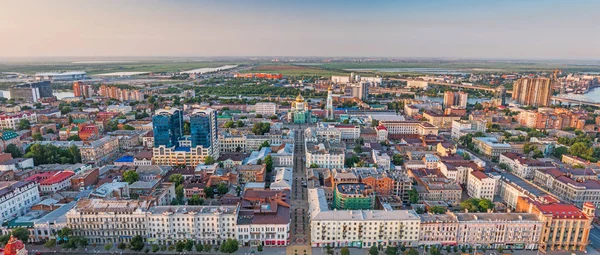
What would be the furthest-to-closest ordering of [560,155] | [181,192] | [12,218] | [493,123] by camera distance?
[493,123], [560,155], [181,192], [12,218]

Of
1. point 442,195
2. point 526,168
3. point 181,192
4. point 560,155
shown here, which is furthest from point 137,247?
point 560,155

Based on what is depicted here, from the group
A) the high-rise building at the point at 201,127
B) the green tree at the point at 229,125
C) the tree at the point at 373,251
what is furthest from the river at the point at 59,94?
the tree at the point at 373,251

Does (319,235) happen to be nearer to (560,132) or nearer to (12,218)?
(12,218)

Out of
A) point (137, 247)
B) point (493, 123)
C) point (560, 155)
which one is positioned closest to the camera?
point (137, 247)

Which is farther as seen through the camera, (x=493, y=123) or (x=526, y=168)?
(x=493, y=123)

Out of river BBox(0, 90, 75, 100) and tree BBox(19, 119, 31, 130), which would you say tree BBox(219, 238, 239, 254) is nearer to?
tree BBox(19, 119, 31, 130)

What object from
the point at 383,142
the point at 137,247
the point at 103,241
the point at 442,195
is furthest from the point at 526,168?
the point at 103,241
